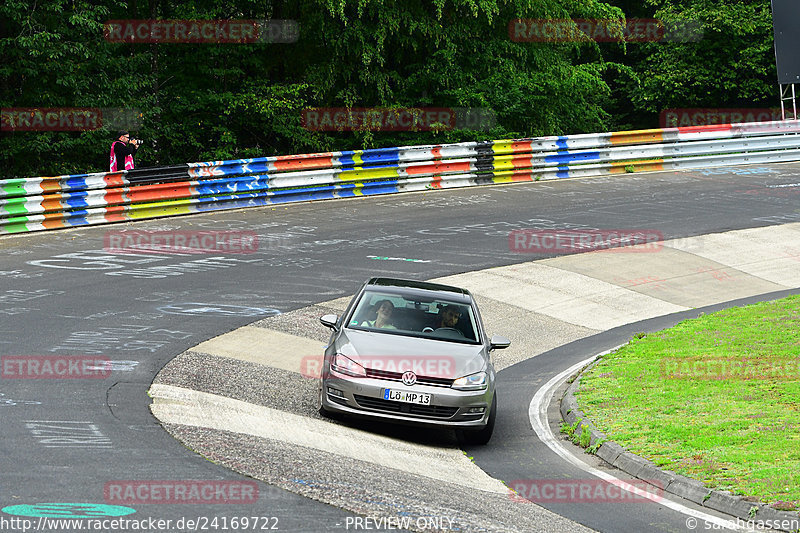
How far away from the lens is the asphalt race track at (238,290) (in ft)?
26.3

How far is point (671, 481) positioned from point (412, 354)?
3.06 metres

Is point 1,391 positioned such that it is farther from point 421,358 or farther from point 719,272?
point 719,272

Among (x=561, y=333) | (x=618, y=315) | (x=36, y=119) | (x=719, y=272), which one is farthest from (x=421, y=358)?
(x=36, y=119)

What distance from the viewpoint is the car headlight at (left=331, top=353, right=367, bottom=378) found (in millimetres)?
10547

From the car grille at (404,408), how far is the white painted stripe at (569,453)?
1318mm

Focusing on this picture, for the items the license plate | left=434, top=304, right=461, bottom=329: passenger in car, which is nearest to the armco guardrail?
left=434, top=304, right=461, bottom=329: passenger in car

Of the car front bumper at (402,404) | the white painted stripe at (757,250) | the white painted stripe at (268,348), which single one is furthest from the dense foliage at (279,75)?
the car front bumper at (402,404)

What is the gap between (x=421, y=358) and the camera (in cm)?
1077

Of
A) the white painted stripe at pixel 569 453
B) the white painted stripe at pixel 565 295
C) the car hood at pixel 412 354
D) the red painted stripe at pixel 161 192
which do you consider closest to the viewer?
the white painted stripe at pixel 569 453

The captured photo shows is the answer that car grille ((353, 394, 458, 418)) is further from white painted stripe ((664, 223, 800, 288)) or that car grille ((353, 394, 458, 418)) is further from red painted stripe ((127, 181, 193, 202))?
red painted stripe ((127, 181, 193, 202))

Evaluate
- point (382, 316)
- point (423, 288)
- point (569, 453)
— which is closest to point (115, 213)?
point (423, 288)

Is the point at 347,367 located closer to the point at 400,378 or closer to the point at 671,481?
the point at 400,378

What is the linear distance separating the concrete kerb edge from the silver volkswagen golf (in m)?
1.16

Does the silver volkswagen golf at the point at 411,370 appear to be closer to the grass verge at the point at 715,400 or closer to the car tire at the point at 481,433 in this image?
the car tire at the point at 481,433
